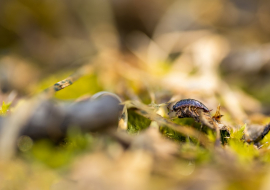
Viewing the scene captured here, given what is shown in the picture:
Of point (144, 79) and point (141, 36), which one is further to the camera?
point (141, 36)

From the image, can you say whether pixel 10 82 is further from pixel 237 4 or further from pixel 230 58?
pixel 237 4

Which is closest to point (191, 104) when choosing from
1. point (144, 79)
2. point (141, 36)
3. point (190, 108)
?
point (190, 108)

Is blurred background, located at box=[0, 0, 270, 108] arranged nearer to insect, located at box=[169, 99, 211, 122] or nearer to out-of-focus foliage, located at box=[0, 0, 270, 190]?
out-of-focus foliage, located at box=[0, 0, 270, 190]

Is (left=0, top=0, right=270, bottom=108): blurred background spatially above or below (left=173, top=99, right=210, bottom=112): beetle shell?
above

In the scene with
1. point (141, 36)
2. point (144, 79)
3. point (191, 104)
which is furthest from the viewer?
point (141, 36)

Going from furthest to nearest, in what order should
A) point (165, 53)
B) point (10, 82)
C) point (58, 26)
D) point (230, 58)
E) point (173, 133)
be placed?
point (58, 26)
point (165, 53)
point (230, 58)
point (10, 82)
point (173, 133)

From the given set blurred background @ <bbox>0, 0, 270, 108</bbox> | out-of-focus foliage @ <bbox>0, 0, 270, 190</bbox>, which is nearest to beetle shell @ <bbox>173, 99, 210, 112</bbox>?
out-of-focus foliage @ <bbox>0, 0, 270, 190</bbox>

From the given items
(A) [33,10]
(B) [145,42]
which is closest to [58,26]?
(A) [33,10]

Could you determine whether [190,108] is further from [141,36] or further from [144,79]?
[141,36]
